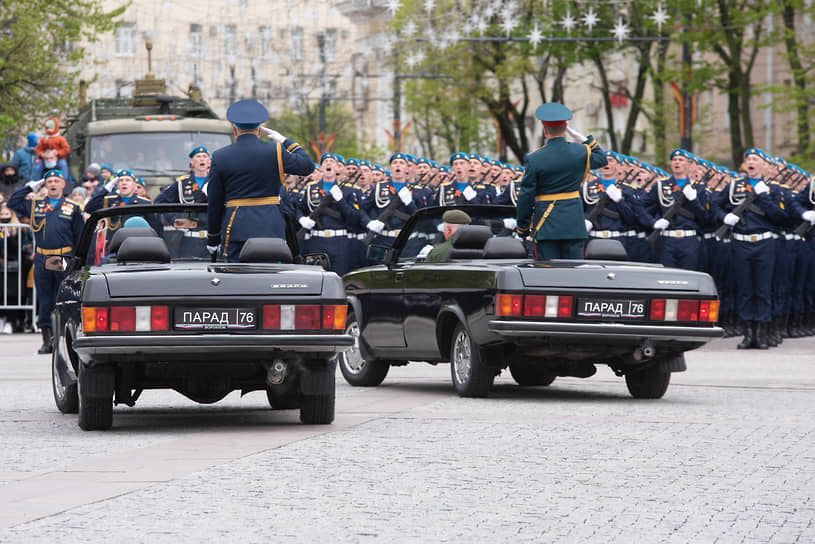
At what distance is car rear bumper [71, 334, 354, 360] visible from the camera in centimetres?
1013

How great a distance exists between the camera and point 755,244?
2064 cm

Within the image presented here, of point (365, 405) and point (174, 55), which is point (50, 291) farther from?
A: point (174, 55)

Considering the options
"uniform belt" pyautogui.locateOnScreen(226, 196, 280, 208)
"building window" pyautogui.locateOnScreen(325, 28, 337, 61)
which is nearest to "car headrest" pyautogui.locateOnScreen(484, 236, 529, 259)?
"uniform belt" pyautogui.locateOnScreen(226, 196, 280, 208)

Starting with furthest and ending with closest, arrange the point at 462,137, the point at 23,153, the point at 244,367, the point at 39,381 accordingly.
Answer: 1. the point at 462,137
2. the point at 23,153
3. the point at 39,381
4. the point at 244,367

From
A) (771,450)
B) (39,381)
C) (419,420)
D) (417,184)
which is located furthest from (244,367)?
(417,184)

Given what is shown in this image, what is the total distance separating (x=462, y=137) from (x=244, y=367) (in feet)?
167

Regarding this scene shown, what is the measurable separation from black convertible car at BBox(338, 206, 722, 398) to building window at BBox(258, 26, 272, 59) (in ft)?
96.9

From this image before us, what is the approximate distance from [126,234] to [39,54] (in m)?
26.6

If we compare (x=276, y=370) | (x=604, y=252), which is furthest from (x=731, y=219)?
(x=276, y=370)

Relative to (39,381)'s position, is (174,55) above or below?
above

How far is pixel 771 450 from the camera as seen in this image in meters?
9.67

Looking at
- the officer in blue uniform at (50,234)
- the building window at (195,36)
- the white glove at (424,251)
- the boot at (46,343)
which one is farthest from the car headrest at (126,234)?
the building window at (195,36)

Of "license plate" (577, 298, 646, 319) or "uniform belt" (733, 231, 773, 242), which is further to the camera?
"uniform belt" (733, 231, 773, 242)

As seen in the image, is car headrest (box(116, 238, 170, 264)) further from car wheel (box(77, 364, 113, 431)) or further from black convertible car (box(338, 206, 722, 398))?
black convertible car (box(338, 206, 722, 398))
